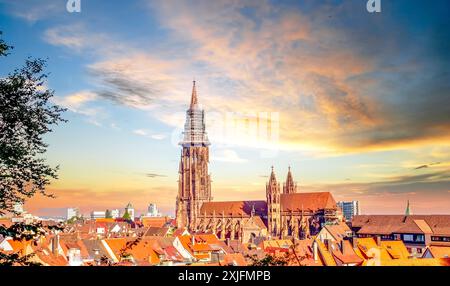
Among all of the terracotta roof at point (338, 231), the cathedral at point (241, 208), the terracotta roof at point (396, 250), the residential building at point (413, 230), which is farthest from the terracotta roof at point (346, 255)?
the cathedral at point (241, 208)

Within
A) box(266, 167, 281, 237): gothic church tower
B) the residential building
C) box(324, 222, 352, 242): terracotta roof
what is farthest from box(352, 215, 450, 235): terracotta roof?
box(266, 167, 281, 237): gothic church tower

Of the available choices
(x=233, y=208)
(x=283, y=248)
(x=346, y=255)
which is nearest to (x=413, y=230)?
(x=346, y=255)

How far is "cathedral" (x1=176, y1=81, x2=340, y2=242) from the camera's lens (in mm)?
107625

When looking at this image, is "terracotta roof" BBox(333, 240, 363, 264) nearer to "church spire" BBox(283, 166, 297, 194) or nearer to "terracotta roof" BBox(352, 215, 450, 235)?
"terracotta roof" BBox(352, 215, 450, 235)

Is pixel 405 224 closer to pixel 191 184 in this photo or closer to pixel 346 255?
pixel 346 255

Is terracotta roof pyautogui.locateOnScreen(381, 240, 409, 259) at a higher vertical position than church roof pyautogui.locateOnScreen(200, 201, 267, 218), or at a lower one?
lower

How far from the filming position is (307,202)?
370ft

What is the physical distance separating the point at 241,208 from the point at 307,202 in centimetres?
1807

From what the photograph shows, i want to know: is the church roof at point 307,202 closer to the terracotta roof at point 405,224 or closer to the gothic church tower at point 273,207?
the gothic church tower at point 273,207

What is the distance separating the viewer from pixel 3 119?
14.1 meters

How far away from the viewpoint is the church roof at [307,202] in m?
110

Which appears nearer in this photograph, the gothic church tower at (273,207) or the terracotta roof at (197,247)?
the terracotta roof at (197,247)
